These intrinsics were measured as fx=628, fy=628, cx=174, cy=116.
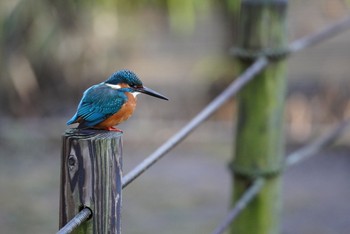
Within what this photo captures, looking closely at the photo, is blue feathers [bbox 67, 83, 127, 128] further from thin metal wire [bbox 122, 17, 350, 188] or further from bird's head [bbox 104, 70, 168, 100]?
thin metal wire [bbox 122, 17, 350, 188]

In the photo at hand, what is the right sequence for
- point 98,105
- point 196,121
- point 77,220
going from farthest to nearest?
point 196,121, point 98,105, point 77,220

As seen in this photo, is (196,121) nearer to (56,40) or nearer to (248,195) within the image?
(248,195)

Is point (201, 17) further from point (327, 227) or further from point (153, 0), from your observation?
point (327, 227)

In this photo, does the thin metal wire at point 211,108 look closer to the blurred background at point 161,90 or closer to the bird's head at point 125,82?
the bird's head at point 125,82

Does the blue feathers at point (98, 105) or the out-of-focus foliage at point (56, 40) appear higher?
the blue feathers at point (98, 105)

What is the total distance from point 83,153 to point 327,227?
386 cm

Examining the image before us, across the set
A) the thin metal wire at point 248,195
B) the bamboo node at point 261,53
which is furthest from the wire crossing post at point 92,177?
the bamboo node at point 261,53

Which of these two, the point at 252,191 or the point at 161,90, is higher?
the point at 252,191

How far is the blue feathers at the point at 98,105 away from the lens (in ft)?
3.46

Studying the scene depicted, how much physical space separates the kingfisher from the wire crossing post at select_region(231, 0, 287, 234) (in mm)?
830

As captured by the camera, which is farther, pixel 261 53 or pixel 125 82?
pixel 261 53

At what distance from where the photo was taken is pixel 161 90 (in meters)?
7.38

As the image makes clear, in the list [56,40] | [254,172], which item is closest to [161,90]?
[56,40]

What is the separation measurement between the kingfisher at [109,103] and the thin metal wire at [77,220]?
0.46ft
